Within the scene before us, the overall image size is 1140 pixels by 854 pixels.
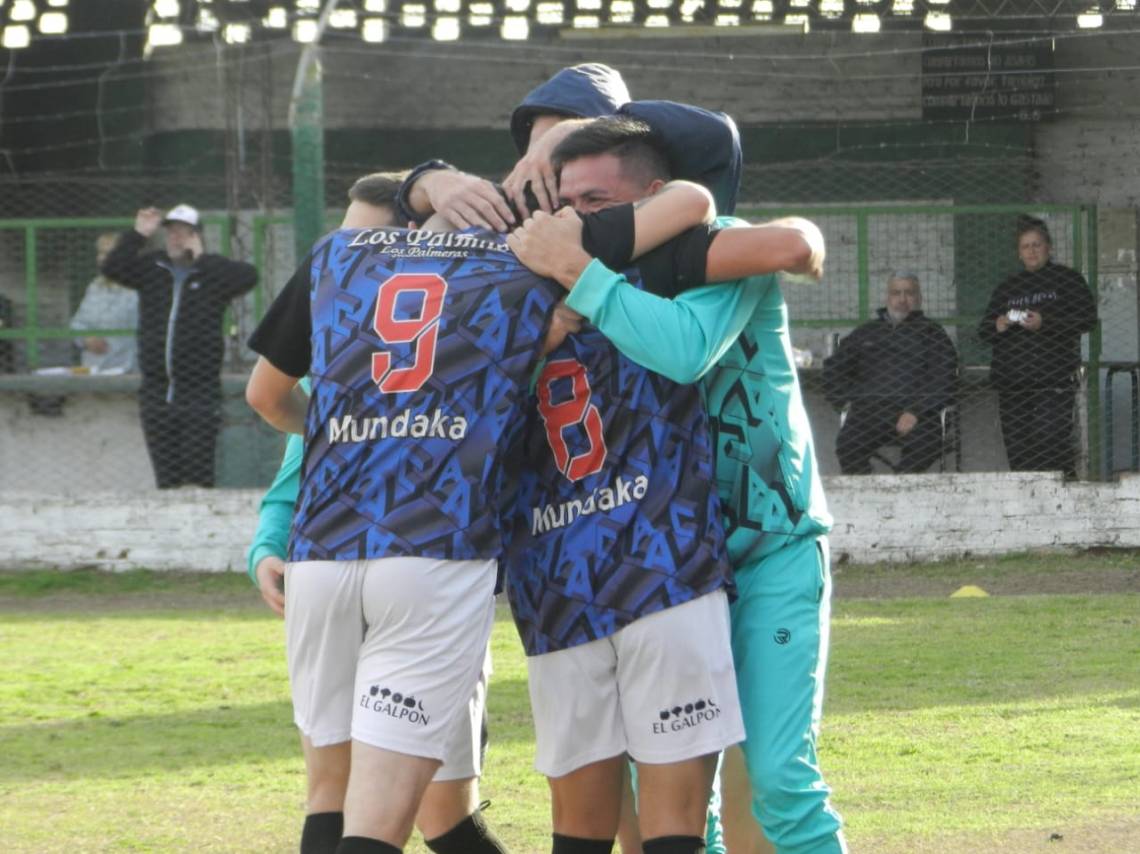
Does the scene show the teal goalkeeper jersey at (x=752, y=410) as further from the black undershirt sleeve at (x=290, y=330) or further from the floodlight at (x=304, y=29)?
the floodlight at (x=304, y=29)

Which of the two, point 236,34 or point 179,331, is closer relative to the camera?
point 179,331

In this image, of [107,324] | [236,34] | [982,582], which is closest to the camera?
[982,582]

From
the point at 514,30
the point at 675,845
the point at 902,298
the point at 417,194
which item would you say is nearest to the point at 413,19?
the point at 514,30

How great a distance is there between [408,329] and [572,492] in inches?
17.9

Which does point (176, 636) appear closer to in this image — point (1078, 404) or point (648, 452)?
point (1078, 404)

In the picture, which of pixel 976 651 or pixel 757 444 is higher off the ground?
pixel 757 444

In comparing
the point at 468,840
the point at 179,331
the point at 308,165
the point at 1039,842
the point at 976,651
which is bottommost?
the point at 976,651

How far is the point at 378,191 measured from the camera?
14.0 feet

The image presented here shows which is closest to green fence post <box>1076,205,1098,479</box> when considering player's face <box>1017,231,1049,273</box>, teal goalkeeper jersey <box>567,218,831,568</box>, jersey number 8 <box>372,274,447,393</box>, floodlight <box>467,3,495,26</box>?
player's face <box>1017,231,1049,273</box>

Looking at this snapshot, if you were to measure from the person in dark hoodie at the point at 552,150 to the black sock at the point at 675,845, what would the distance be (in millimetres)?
1180

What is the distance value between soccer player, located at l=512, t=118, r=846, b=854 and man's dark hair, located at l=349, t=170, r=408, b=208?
2.20ft

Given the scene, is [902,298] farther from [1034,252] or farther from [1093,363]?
[1093,363]

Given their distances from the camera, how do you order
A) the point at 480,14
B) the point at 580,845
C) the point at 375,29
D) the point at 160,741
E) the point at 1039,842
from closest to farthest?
the point at 580,845
the point at 1039,842
the point at 160,741
the point at 480,14
the point at 375,29

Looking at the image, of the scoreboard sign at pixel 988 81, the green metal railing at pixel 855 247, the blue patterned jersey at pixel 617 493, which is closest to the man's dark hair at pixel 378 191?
the blue patterned jersey at pixel 617 493
